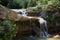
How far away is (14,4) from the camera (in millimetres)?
28250

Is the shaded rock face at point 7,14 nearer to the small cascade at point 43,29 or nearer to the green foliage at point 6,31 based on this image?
the green foliage at point 6,31

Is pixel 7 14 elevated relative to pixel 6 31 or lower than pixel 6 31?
elevated

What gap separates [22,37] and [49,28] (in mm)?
2808

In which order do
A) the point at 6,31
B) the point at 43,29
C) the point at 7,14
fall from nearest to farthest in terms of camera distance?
the point at 6,31, the point at 7,14, the point at 43,29

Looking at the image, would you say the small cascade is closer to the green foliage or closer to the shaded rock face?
the shaded rock face

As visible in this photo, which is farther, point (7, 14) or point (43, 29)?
point (43, 29)

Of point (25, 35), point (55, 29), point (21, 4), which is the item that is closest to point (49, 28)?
point (55, 29)

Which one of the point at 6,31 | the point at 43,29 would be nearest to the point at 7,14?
the point at 6,31

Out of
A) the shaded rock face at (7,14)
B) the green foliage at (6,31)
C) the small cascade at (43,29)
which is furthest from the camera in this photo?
the small cascade at (43,29)

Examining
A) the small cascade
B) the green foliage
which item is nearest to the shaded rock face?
the green foliage

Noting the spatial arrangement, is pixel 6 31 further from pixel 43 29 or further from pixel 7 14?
pixel 43 29

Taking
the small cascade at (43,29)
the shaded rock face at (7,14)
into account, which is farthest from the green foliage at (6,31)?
the small cascade at (43,29)

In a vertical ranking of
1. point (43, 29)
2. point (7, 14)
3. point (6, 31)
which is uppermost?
point (7, 14)

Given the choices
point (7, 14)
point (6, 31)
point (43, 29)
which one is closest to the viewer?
point (6, 31)
